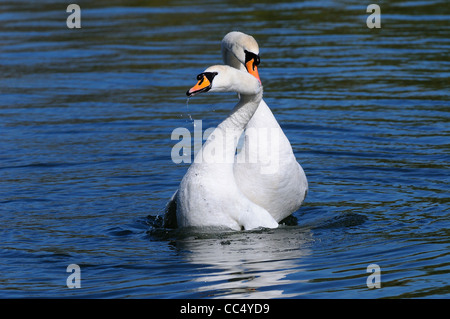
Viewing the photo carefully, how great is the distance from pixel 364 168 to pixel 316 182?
2.34 feet

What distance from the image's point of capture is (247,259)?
7.62 metres

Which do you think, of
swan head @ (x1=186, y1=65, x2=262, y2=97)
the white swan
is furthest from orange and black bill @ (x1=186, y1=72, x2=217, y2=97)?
the white swan

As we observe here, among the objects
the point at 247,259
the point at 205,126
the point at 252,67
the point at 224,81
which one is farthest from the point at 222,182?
the point at 205,126

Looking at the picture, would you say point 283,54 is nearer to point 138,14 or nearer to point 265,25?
point 265,25

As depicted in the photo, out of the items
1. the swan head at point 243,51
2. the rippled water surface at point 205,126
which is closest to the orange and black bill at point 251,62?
the swan head at point 243,51

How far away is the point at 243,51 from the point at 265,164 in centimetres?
115

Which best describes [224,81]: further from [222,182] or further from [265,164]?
[265,164]

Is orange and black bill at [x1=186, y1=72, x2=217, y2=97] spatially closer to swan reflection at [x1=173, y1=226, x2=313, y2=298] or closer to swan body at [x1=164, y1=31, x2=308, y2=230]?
swan body at [x1=164, y1=31, x2=308, y2=230]

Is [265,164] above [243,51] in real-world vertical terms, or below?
below

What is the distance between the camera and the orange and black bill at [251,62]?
341 inches

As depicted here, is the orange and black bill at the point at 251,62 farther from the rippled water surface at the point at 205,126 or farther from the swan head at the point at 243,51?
the rippled water surface at the point at 205,126

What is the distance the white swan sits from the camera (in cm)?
855

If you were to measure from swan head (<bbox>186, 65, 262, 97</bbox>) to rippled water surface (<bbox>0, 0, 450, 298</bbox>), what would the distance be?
1.33m

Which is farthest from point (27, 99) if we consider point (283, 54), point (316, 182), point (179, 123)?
point (316, 182)
